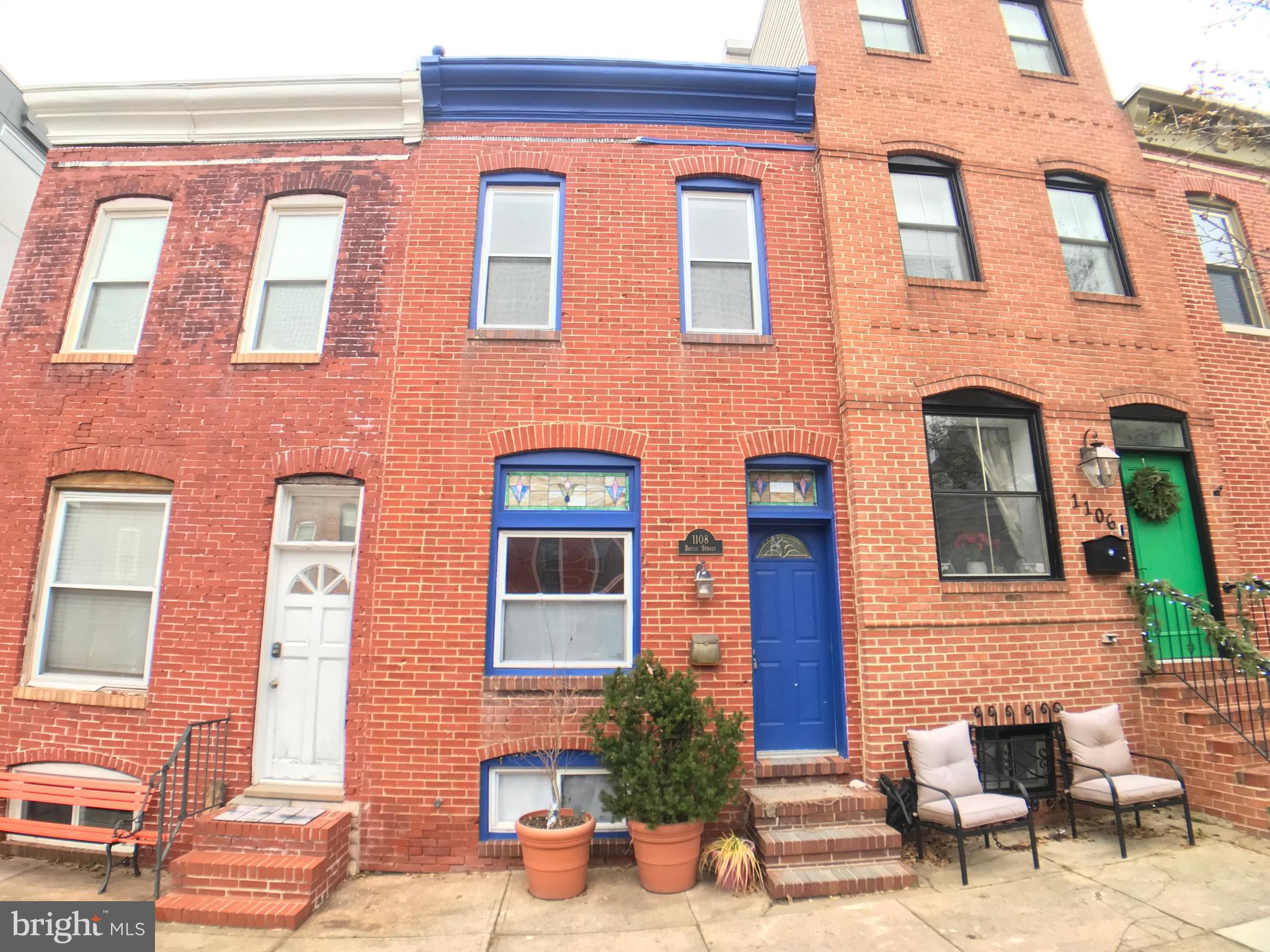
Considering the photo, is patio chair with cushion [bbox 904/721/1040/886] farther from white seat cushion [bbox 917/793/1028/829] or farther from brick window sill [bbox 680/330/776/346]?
brick window sill [bbox 680/330/776/346]

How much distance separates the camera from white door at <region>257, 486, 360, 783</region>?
5629 millimetres

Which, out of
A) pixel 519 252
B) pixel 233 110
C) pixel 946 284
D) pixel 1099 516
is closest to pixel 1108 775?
pixel 1099 516

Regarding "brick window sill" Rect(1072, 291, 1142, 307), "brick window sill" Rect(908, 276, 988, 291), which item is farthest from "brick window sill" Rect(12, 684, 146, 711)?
"brick window sill" Rect(1072, 291, 1142, 307)

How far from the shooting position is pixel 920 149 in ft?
22.9

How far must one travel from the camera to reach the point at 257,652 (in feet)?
18.6

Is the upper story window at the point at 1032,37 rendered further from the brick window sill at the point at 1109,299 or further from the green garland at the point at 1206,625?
the green garland at the point at 1206,625

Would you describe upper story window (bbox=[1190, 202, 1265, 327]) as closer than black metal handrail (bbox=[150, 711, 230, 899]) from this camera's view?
No

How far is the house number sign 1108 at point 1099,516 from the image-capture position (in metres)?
6.32

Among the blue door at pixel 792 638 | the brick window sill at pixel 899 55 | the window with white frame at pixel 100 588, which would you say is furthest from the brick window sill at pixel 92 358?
the brick window sill at pixel 899 55

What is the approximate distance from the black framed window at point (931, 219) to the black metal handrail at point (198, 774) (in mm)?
8377

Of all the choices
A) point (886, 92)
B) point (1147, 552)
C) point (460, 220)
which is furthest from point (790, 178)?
point (1147, 552)

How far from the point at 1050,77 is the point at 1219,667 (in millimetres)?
7167

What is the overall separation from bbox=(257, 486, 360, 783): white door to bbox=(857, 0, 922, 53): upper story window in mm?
8270

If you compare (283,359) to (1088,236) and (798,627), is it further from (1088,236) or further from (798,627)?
(1088,236)
